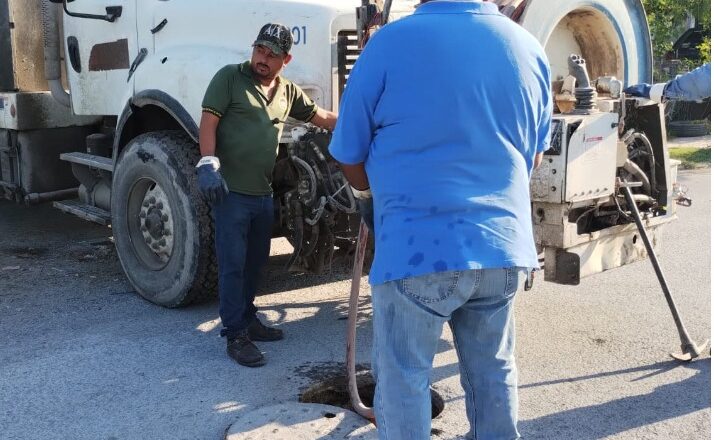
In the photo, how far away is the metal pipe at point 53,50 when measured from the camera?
636 cm

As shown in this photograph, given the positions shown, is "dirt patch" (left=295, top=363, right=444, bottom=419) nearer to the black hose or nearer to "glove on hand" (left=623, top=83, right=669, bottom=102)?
the black hose

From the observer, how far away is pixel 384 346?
2.75m

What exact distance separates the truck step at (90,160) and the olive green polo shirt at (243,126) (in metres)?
1.76

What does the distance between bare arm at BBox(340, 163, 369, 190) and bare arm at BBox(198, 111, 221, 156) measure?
1552mm

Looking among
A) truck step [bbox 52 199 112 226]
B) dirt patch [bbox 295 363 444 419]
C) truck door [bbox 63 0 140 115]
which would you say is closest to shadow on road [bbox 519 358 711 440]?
dirt patch [bbox 295 363 444 419]

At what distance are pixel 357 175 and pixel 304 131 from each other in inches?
81.8

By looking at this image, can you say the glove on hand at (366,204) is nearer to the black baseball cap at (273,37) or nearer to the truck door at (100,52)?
the black baseball cap at (273,37)

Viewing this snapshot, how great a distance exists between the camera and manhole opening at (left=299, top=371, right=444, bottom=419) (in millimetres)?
4125

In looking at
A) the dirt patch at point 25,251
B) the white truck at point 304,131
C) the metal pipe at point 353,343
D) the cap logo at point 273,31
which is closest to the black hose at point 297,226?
the white truck at point 304,131

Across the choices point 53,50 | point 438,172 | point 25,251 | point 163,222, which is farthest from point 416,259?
point 25,251

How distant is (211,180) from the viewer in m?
4.19

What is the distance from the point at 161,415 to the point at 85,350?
1.02 meters

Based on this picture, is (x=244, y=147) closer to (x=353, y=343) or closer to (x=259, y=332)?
(x=259, y=332)

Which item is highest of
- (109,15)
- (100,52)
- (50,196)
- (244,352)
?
(109,15)
